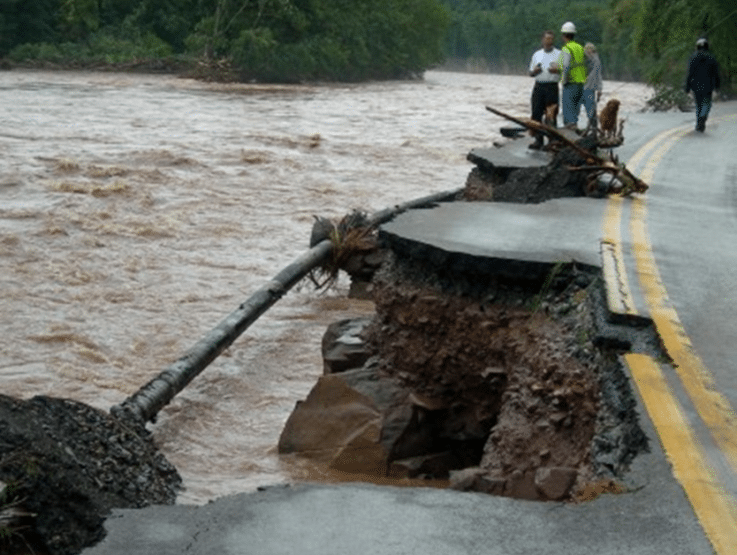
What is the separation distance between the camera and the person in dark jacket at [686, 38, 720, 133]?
27375 mm

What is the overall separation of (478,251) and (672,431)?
11.2ft

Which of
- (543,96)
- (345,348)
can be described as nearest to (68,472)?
(345,348)

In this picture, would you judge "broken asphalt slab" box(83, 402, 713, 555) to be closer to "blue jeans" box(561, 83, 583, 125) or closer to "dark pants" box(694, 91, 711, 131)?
"blue jeans" box(561, 83, 583, 125)

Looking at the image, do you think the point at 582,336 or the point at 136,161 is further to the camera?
the point at 136,161

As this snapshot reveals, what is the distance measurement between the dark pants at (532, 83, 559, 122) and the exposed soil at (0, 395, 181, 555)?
14.2 meters

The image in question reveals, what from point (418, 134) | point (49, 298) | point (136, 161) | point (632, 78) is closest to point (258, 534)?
point (49, 298)

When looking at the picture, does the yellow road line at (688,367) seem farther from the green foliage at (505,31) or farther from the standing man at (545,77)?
the green foliage at (505,31)

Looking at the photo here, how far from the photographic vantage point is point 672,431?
602cm

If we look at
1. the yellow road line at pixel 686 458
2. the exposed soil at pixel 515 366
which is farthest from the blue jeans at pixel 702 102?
the yellow road line at pixel 686 458

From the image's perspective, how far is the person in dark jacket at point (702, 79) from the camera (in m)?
27.4

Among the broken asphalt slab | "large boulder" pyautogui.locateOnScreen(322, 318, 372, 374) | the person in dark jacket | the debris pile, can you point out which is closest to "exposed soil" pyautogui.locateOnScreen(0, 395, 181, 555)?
the broken asphalt slab

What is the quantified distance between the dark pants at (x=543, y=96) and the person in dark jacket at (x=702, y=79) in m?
6.89

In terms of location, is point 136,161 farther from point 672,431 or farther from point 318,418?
point 672,431

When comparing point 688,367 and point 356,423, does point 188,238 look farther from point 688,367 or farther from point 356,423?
point 688,367
